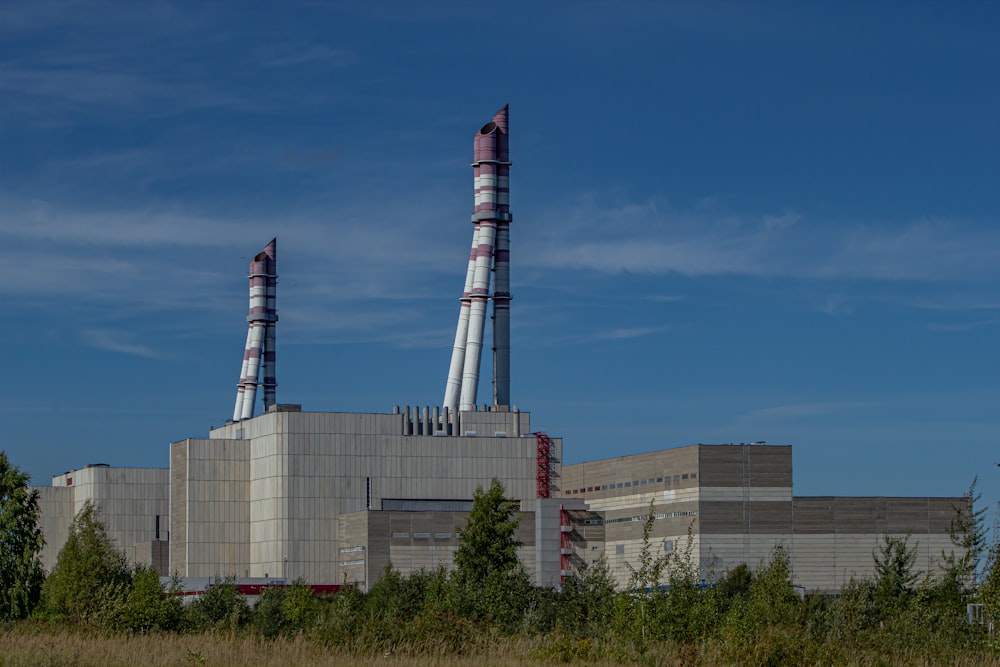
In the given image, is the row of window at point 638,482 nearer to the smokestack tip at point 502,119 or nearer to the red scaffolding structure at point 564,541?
the red scaffolding structure at point 564,541

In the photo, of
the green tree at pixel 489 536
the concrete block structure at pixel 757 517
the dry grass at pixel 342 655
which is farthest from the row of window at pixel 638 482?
the dry grass at pixel 342 655

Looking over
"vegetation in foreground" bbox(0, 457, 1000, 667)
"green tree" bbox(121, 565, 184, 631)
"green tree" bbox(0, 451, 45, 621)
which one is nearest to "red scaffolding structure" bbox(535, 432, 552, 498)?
A: "green tree" bbox(0, 451, 45, 621)

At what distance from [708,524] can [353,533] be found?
29.5m

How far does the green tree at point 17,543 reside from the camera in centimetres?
7131

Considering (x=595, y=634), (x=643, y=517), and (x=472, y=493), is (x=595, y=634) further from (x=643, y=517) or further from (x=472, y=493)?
(x=472, y=493)

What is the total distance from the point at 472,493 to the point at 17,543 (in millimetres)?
52486

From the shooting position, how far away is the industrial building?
376 ft

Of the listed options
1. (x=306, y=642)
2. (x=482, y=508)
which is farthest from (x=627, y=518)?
(x=306, y=642)

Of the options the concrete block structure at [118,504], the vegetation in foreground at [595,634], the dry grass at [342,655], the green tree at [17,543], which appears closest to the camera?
the dry grass at [342,655]

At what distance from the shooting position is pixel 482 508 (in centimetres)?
9281

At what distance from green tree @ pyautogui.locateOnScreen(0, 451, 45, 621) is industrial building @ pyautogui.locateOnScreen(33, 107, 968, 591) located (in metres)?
41.5

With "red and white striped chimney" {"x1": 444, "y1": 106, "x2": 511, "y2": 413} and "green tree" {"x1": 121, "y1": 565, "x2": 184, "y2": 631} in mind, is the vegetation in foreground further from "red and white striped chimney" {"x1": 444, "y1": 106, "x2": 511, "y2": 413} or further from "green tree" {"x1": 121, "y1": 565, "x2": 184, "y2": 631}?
"red and white striped chimney" {"x1": 444, "y1": 106, "x2": 511, "y2": 413}

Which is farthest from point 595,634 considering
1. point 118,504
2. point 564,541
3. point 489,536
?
point 118,504

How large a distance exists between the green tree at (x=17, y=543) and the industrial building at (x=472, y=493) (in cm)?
4146
